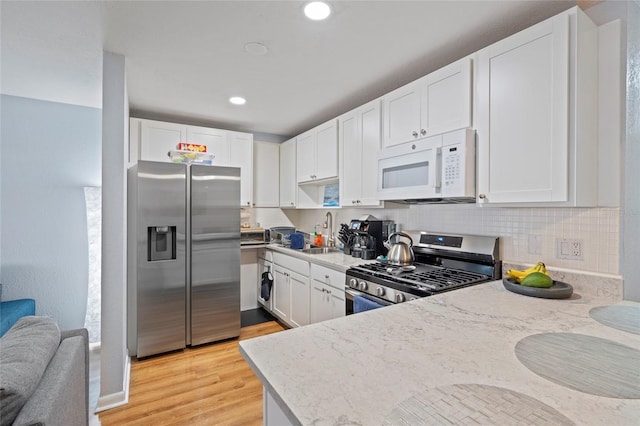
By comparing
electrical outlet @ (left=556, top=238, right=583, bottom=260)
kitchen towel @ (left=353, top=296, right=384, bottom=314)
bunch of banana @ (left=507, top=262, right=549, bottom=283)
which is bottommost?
kitchen towel @ (left=353, top=296, right=384, bottom=314)

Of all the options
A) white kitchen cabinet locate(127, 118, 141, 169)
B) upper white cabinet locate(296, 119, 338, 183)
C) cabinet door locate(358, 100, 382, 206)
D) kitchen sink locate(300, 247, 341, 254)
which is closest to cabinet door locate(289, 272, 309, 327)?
kitchen sink locate(300, 247, 341, 254)

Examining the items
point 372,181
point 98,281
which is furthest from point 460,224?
point 98,281

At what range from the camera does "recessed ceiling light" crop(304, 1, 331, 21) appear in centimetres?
158

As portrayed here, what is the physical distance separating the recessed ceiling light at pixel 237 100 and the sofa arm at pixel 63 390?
2172 millimetres

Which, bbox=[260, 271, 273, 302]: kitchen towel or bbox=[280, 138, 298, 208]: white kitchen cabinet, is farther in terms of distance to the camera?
bbox=[280, 138, 298, 208]: white kitchen cabinet

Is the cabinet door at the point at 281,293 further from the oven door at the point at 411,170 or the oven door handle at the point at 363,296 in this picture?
the oven door at the point at 411,170

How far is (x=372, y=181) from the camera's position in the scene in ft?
8.51

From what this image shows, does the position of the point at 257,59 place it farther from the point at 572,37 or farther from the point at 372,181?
the point at 572,37

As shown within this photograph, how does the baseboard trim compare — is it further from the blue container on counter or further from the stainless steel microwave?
the stainless steel microwave

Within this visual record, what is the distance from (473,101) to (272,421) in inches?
74.3

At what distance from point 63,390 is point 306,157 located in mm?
2876

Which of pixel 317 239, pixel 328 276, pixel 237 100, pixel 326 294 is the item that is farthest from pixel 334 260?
pixel 237 100

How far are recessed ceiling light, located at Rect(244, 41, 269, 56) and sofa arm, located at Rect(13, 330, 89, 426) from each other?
1873 mm

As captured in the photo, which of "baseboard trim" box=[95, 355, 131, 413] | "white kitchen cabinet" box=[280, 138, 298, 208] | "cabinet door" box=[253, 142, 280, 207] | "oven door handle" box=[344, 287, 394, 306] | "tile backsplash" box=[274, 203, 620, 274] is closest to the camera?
"tile backsplash" box=[274, 203, 620, 274]
